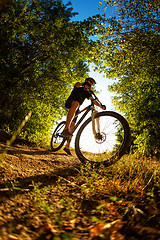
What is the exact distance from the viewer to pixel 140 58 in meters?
8.30

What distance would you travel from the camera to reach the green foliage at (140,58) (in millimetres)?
7934

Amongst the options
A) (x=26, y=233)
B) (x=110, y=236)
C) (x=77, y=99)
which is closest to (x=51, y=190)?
(x=26, y=233)

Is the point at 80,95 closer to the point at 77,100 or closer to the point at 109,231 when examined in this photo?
the point at 77,100

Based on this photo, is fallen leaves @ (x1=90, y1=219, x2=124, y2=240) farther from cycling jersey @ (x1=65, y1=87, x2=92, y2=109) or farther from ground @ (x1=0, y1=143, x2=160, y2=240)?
cycling jersey @ (x1=65, y1=87, x2=92, y2=109)

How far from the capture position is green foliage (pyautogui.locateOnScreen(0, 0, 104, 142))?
661 centimetres

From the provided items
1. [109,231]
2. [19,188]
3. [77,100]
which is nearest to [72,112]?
[77,100]

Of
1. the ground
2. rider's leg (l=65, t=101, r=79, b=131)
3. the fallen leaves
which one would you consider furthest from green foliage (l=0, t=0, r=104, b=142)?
the fallen leaves

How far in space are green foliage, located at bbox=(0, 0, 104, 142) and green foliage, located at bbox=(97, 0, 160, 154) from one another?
5.55ft

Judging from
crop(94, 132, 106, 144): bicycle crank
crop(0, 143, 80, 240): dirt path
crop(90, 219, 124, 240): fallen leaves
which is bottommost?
crop(0, 143, 80, 240): dirt path

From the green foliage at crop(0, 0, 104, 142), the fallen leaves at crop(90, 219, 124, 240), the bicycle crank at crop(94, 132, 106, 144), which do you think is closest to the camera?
the fallen leaves at crop(90, 219, 124, 240)

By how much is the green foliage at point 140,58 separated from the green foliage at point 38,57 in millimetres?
1693

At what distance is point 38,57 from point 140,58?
225 inches

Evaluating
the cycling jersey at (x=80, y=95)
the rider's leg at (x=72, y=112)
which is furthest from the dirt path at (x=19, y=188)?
the cycling jersey at (x=80, y=95)

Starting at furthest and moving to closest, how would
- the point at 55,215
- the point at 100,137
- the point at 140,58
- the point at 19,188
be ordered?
the point at 140,58
the point at 100,137
the point at 19,188
the point at 55,215
